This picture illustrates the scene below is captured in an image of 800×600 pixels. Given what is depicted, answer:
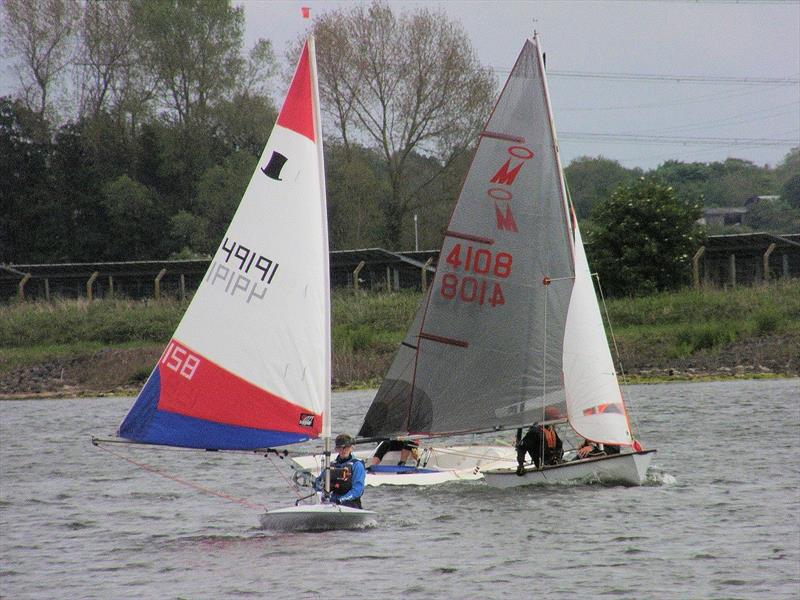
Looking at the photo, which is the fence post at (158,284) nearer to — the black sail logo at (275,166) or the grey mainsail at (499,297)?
the grey mainsail at (499,297)

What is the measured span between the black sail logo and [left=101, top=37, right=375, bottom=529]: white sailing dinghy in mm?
13

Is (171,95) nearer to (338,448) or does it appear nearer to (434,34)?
(434,34)

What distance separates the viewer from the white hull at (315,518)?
18.2m

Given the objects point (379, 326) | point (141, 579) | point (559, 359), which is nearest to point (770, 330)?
point (379, 326)

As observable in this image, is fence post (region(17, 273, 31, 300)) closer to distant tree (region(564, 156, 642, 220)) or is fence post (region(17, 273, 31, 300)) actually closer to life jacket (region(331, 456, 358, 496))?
life jacket (region(331, 456, 358, 496))

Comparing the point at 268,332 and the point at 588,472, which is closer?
the point at 268,332

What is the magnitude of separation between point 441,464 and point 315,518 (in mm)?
7487

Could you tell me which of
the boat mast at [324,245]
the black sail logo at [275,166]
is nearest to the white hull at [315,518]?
the boat mast at [324,245]

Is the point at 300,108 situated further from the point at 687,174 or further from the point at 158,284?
the point at 687,174

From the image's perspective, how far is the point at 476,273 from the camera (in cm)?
2317

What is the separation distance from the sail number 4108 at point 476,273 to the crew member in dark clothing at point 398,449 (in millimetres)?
3270

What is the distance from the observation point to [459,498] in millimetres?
22906

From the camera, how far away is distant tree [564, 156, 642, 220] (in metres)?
118

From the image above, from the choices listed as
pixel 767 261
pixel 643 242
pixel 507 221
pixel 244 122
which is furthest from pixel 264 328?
pixel 244 122
